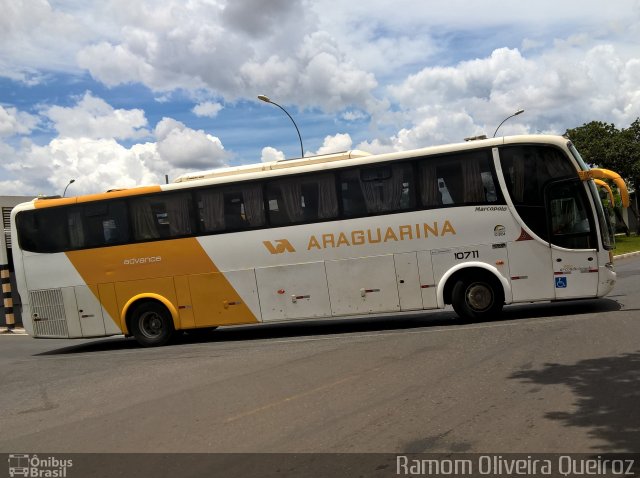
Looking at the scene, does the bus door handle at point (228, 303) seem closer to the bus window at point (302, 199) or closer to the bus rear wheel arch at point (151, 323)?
the bus rear wheel arch at point (151, 323)

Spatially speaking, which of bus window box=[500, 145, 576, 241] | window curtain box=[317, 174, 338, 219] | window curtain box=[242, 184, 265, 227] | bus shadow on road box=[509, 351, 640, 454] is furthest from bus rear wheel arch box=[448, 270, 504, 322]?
window curtain box=[242, 184, 265, 227]

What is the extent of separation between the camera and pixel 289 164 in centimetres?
1148

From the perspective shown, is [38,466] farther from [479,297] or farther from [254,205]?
[479,297]

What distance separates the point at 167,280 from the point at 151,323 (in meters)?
1.10

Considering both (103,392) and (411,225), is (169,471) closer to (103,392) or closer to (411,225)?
(103,392)

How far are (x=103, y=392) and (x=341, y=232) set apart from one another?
16.5ft

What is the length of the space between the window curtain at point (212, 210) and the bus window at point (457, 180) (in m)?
3.84

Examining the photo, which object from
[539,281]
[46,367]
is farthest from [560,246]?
[46,367]

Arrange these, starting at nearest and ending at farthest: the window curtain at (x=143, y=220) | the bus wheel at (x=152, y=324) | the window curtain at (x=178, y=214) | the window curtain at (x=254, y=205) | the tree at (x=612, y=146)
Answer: the window curtain at (x=254, y=205) < the window curtain at (x=178, y=214) < the window curtain at (x=143, y=220) < the bus wheel at (x=152, y=324) < the tree at (x=612, y=146)

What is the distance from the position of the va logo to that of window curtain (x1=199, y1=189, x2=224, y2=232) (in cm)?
100

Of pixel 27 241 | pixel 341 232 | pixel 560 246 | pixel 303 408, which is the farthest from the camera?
pixel 27 241

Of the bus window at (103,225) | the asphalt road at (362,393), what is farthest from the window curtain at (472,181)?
the bus window at (103,225)

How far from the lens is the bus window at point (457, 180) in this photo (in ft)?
34.4

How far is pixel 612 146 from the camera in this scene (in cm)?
5397
